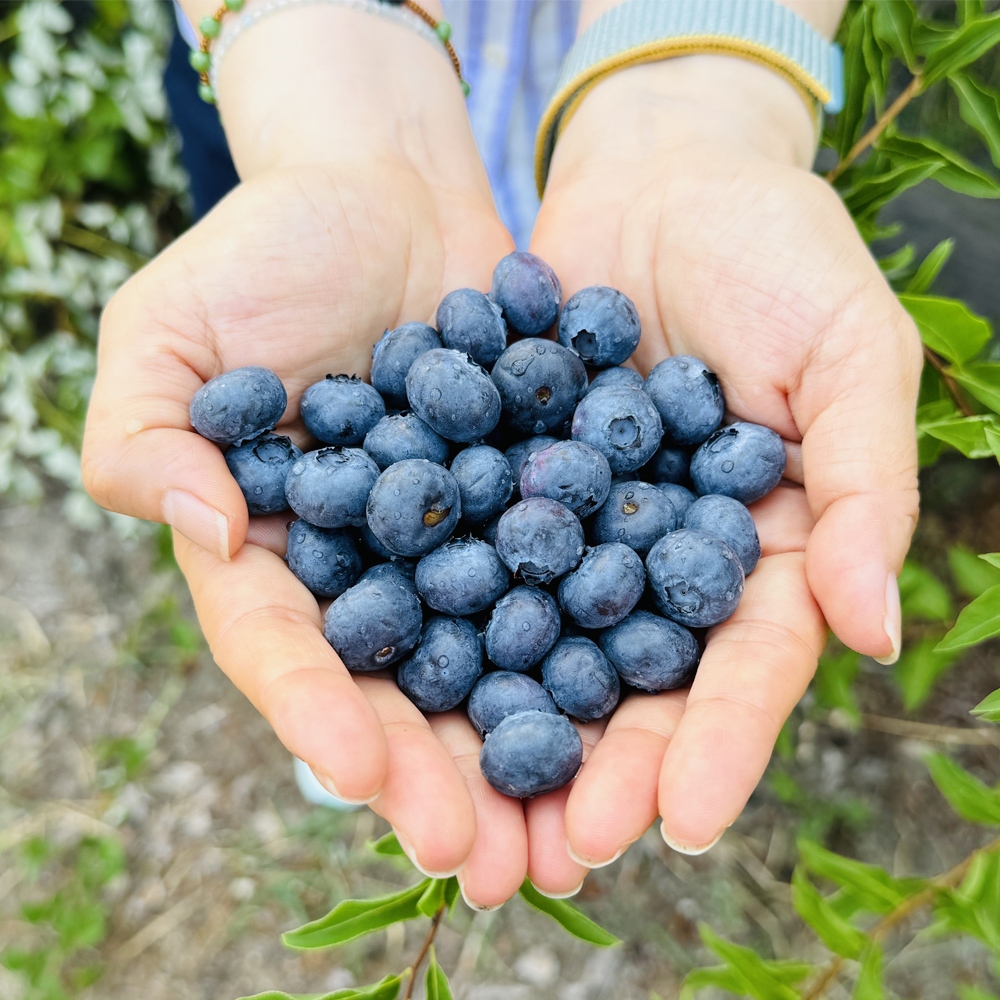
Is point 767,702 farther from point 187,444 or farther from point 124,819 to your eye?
point 124,819

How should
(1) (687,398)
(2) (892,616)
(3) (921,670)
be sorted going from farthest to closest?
(3) (921,670) → (1) (687,398) → (2) (892,616)

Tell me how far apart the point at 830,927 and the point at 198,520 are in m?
1.35

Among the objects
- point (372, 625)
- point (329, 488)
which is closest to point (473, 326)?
point (329, 488)

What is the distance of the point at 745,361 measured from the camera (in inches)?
73.6

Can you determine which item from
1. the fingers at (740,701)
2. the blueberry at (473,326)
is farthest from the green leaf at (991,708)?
the blueberry at (473,326)

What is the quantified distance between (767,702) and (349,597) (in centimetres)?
73

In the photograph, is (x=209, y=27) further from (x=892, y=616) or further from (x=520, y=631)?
(x=892, y=616)

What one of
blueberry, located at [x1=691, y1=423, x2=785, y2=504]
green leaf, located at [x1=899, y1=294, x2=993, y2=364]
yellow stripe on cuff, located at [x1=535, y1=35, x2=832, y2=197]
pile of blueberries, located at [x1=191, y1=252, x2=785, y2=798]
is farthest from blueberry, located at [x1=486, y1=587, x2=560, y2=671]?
yellow stripe on cuff, located at [x1=535, y1=35, x2=832, y2=197]

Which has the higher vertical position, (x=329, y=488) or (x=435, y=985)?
(x=329, y=488)

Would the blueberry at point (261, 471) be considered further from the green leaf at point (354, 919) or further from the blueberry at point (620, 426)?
the green leaf at point (354, 919)

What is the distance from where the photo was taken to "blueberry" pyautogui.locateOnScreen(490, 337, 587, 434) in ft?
6.03

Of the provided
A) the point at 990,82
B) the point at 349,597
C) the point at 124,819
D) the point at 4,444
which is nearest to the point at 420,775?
the point at 349,597

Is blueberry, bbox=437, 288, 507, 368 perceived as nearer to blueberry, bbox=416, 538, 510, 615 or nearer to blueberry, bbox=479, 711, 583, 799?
blueberry, bbox=416, 538, 510, 615

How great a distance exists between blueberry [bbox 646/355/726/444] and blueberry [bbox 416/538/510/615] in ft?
1.75
